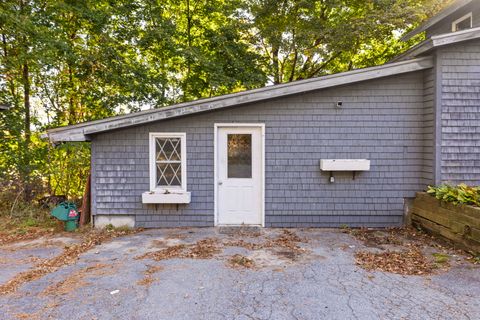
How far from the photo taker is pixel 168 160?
552cm

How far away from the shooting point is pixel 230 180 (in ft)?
18.3

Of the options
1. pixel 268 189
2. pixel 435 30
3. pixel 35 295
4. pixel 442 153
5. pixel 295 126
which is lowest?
pixel 35 295

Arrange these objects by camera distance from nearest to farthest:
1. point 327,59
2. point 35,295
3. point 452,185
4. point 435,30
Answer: point 35,295, point 452,185, point 435,30, point 327,59

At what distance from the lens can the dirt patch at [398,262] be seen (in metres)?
3.56

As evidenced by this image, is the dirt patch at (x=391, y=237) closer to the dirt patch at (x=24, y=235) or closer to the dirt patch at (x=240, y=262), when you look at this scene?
the dirt patch at (x=240, y=262)

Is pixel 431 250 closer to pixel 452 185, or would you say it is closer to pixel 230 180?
pixel 452 185

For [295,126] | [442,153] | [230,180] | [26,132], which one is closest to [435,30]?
[442,153]

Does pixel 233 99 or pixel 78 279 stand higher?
pixel 233 99

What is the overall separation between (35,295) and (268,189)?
12.3 feet

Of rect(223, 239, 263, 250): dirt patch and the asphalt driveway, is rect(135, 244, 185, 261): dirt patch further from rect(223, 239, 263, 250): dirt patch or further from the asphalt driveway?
→ rect(223, 239, 263, 250): dirt patch

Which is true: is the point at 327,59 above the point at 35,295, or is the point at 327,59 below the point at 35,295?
above

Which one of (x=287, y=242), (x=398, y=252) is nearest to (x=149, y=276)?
(x=287, y=242)

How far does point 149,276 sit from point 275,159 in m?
3.04

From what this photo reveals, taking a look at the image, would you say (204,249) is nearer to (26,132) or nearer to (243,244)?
(243,244)
